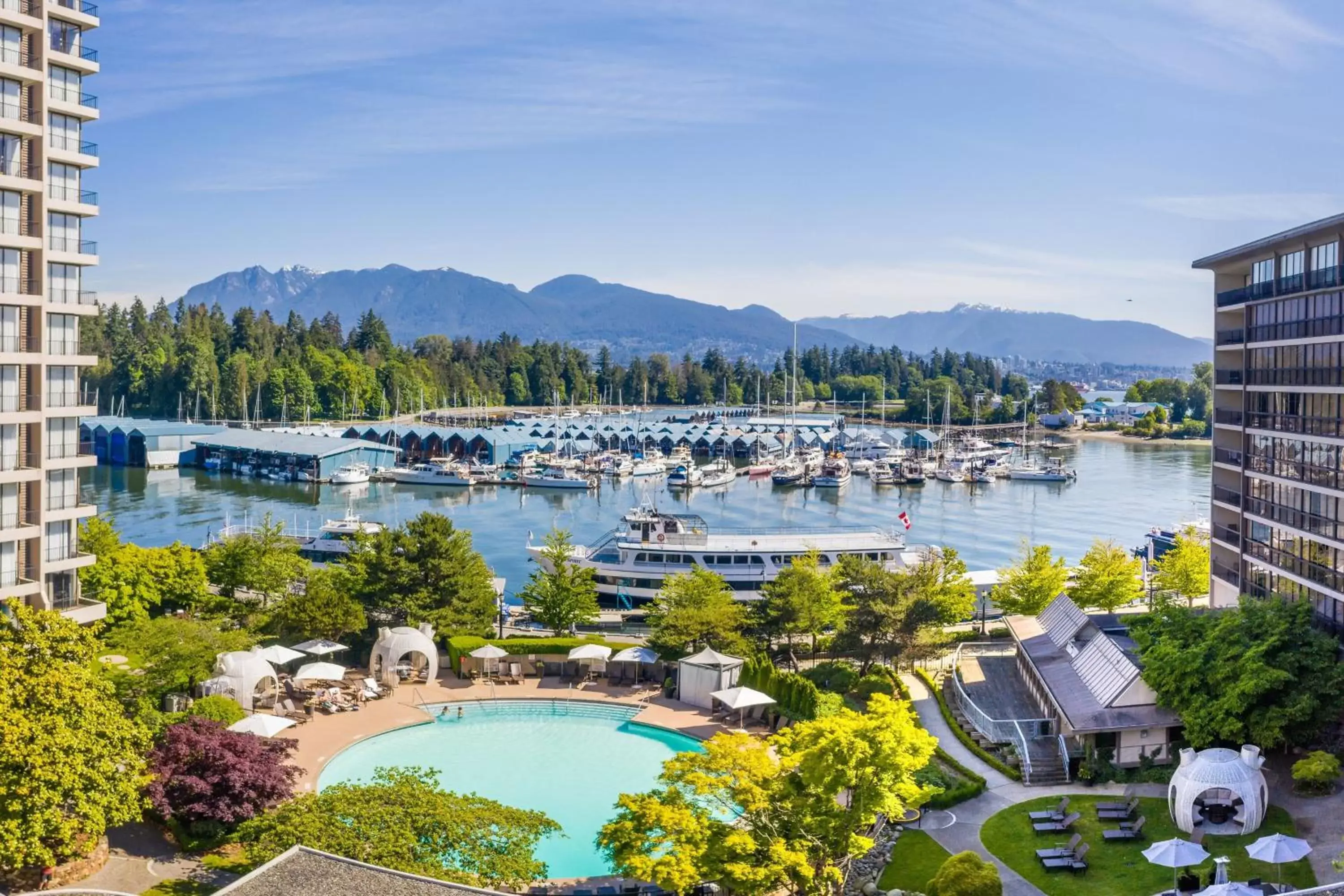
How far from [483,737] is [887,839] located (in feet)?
44.7

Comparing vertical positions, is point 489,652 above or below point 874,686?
above

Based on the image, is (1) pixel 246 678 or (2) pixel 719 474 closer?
(1) pixel 246 678

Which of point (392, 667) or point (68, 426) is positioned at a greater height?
point (68, 426)

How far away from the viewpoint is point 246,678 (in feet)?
117

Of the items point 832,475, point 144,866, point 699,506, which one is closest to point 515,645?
point 144,866

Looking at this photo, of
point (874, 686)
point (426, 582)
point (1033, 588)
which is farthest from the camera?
point (1033, 588)

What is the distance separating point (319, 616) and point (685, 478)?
7671 cm

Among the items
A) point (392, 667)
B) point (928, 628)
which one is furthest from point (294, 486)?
point (928, 628)

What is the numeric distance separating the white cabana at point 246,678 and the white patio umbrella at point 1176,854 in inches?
1002

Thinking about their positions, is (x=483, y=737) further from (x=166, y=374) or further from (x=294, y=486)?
(x=166, y=374)

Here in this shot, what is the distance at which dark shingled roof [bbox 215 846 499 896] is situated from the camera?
1925 cm

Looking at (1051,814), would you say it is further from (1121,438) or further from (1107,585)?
(1121,438)

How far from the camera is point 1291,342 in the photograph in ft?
109

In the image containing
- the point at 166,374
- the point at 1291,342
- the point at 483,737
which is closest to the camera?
the point at 1291,342
